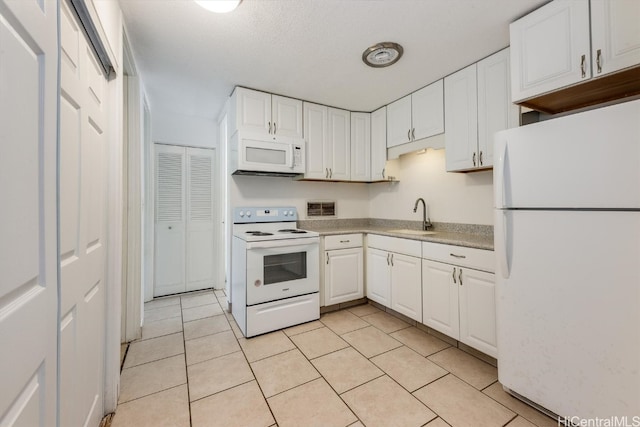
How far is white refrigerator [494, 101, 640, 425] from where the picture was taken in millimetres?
1149

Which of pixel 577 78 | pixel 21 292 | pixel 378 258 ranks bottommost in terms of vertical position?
pixel 378 258

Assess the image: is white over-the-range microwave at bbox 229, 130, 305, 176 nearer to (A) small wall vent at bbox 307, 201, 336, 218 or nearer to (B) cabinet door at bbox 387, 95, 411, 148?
(A) small wall vent at bbox 307, 201, 336, 218

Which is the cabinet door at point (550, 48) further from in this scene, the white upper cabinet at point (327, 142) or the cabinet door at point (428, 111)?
the white upper cabinet at point (327, 142)

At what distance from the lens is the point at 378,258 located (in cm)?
285

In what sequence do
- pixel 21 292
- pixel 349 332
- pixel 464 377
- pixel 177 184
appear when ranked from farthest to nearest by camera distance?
pixel 177 184 < pixel 349 332 < pixel 464 377 < pixel 21 292

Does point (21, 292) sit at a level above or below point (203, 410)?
above

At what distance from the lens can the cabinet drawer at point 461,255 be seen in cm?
187

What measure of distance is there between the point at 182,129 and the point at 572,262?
4004 mm

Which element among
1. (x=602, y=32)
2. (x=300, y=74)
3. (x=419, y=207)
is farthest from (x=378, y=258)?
(x=602, y=32)

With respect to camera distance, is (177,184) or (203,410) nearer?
(203,410)

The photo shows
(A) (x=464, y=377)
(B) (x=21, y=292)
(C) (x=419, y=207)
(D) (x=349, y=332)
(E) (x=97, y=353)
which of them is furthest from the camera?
(C) (x=419, y=207)

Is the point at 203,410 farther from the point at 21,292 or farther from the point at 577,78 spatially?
the point at 577,78

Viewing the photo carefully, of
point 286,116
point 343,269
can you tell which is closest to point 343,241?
point 343,269

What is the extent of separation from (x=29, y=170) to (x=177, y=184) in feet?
9.86
